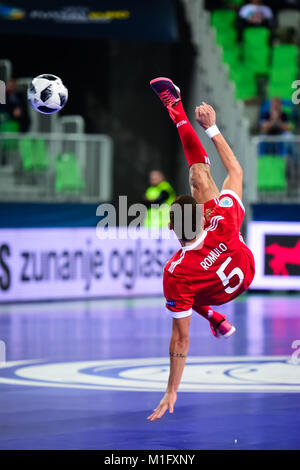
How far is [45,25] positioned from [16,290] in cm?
606

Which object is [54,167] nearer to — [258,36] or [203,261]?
[258,36]

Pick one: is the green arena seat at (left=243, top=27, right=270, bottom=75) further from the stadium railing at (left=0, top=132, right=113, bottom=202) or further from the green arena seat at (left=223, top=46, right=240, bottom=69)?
the stadium railing at (left=0, top=132, right=113, bottom=202)

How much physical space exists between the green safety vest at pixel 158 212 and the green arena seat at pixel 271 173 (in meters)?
1.83

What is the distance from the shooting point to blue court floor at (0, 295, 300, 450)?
7809 mm

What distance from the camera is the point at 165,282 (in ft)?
26.8

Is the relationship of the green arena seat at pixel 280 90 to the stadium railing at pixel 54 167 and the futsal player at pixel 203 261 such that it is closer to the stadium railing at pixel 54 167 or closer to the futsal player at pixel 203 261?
the stadium railing at pixel 54 167

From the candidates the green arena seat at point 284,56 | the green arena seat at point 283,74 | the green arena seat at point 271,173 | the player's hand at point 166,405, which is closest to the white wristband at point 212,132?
the player's hand at point 166,405

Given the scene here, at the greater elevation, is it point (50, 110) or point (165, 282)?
point (50, 110)

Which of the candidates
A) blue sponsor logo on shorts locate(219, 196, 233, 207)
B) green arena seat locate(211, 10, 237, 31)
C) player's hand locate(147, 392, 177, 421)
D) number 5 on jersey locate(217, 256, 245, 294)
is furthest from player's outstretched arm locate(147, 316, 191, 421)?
green arena seat locate(211, 10, 237, 31)

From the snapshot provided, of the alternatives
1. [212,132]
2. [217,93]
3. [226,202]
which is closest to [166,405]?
[226,202]

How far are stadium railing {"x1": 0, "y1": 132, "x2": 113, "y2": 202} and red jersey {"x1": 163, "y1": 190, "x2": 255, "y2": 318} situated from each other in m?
11.2

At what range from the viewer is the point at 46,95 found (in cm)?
1045
